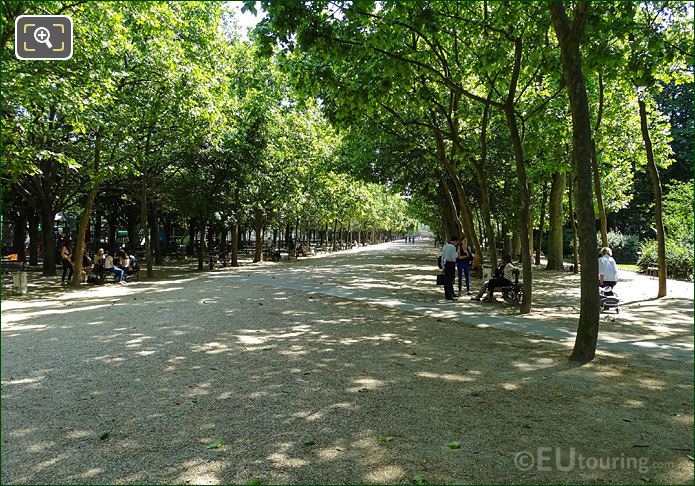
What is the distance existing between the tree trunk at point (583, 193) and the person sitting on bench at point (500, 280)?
6.12 metres

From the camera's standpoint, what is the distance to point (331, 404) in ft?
16.4

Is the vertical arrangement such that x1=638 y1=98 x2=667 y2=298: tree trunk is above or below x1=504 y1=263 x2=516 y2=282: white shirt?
above

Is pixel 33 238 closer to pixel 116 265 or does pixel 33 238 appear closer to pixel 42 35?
pixel 116 265

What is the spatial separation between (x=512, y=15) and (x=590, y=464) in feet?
30.4

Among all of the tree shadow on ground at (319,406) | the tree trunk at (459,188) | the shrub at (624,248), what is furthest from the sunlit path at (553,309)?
the shrub at (624,248)

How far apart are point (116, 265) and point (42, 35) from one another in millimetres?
17392

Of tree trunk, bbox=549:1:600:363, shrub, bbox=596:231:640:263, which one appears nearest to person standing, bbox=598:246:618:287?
tree trunk, bbox=549:1:600:363

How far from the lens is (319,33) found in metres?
8.15

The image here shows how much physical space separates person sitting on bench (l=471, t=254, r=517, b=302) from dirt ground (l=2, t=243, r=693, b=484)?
3122 millimetres

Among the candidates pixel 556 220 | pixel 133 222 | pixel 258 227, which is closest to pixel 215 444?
pixel 556 220

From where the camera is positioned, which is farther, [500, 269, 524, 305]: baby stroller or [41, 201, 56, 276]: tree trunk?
[41, 201, 56, 276]: tree trunk

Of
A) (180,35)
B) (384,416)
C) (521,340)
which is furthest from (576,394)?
(180,35)

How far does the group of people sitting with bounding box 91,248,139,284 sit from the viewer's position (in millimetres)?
16859

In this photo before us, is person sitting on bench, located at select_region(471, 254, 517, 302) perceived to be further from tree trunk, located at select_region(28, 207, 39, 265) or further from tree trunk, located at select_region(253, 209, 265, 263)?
tree trunk, located at select_region(28, 207, 39, 265)
